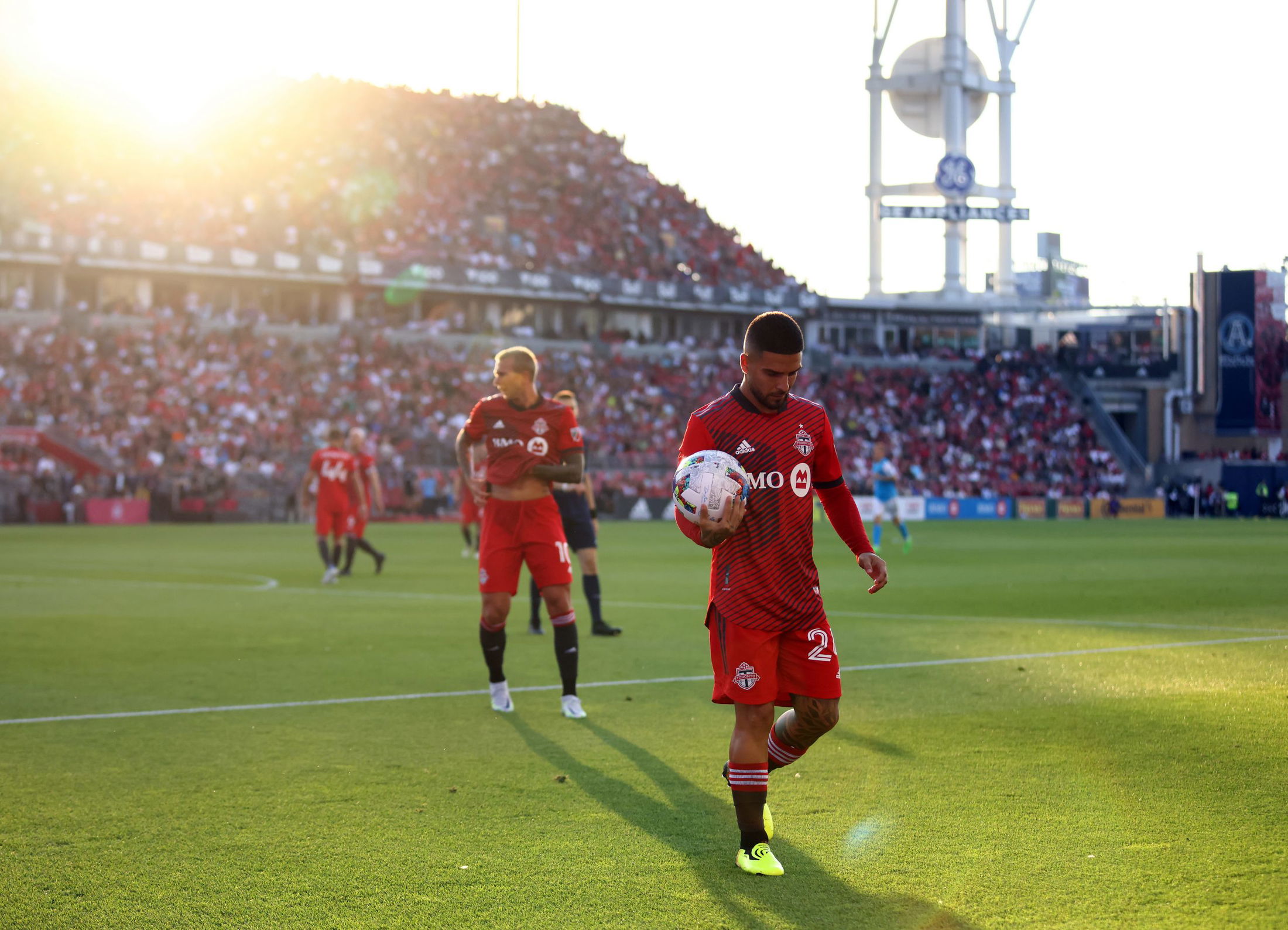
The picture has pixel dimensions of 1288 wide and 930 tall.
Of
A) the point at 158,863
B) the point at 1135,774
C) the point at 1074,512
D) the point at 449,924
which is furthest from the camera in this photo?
the point at 1074,512

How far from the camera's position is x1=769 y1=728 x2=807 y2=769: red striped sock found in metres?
5.56

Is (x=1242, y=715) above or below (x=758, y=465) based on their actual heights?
below

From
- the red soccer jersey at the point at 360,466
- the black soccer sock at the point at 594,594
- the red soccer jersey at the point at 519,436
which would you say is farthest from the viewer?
the red soccer jersey at the point at 360,466

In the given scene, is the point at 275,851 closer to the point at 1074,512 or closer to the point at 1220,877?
the point at 1220,877

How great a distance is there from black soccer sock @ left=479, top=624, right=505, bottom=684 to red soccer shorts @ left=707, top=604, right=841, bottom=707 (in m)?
3.74

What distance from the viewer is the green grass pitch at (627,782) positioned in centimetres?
476

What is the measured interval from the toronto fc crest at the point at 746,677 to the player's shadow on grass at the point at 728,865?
688mm

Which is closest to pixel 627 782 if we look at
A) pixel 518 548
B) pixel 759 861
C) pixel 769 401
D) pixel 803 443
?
pixel 759 861

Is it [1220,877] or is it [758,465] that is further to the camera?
[758,465]

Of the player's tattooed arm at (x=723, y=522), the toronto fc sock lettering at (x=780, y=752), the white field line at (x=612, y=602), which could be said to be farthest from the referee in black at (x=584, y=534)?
the player's tattooed arm at (x=723, y=522)

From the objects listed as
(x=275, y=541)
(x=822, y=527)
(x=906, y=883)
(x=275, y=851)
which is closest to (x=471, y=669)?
(x=275, y=851)

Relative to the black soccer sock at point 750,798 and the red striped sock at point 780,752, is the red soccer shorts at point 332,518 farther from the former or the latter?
the black soccer sock at point 750,798

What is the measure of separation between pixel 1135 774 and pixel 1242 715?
1891 mm

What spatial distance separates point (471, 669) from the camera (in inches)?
436
